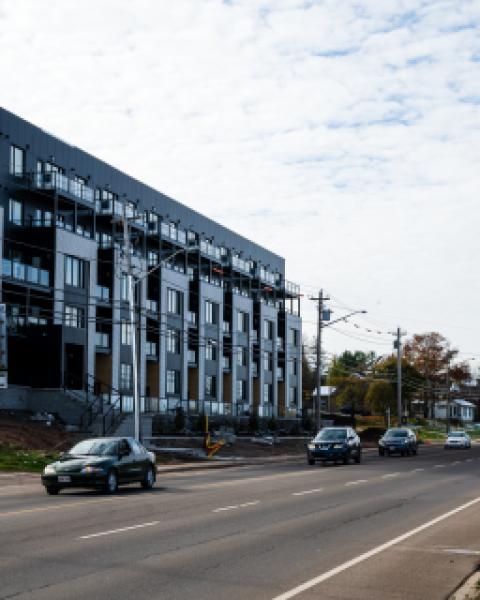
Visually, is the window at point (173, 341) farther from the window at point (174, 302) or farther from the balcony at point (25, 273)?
the balcony at point (25, 273)

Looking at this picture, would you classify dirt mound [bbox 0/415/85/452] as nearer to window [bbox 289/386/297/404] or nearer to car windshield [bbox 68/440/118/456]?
car windshield [bbox 68/440/118/456]

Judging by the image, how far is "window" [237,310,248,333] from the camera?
3234 inches

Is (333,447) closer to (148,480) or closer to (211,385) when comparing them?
(148,480)

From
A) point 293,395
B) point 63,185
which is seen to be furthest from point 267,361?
point 63,185

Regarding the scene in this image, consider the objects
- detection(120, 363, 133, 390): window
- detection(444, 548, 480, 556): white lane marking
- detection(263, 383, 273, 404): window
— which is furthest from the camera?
detection(263, 383, 273, 404): window

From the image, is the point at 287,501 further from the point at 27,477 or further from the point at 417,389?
the point at 417,389

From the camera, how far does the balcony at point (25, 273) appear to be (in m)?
50.8

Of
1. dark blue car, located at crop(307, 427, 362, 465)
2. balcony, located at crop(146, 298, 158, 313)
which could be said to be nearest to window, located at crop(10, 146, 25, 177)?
balcony, located at crop(146, 298, 158, 313)

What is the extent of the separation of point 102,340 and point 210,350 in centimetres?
1829

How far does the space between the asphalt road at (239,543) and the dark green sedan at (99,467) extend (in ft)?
1.43

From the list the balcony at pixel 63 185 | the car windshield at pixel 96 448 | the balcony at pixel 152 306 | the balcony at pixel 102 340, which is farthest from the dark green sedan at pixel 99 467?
the balcony at pixel 152 306

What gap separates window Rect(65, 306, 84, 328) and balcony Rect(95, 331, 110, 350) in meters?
2.45

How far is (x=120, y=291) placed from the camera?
61.0 metres

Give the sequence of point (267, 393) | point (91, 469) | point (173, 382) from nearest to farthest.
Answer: point (91, 469), point (173, 382), point (267, 393)
